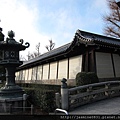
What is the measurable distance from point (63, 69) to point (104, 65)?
201 inches

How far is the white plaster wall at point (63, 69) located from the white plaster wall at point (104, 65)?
4.46 meters

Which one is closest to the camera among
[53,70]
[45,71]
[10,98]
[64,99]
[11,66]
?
[64,99]

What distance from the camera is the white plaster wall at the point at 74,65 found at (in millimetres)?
15034

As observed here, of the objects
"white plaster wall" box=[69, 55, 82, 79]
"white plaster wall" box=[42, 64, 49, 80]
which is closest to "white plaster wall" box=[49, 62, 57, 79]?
"white plaster wall" box=[42, 64, 49, 80]

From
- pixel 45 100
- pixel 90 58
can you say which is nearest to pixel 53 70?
pixel 90 58

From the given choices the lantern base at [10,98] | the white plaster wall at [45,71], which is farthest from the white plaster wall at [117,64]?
the white plaster wall at [45,71]

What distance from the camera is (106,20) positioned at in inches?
1081

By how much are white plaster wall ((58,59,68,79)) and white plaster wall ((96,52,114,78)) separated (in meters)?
4.46

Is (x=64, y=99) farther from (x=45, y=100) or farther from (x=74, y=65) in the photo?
(x=74, y=65)

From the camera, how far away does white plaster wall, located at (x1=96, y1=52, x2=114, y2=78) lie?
13578 millimetres

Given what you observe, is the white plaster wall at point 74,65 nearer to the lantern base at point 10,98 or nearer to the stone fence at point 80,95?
the stone fence at point 80,95

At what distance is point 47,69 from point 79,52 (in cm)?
769

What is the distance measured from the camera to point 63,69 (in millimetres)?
17812

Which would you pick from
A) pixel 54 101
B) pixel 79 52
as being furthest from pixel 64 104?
pixel 79 52
